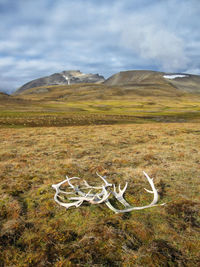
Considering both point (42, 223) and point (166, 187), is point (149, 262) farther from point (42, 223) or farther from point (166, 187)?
point (166, 187)

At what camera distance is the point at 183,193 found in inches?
334

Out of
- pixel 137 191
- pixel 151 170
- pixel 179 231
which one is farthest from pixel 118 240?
pixel 151 170

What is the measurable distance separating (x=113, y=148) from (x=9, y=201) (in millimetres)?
11826

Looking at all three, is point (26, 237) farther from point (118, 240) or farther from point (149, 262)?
point (149, 262)

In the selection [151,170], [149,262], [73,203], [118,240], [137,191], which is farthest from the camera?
[151,170]

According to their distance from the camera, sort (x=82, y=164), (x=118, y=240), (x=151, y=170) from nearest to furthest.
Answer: (x=118, y=240) < (x=151, y=170) < (x=82, y=164)

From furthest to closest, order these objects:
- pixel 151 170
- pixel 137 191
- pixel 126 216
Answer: pixel 151 170, pixel 137 191, pixel 126 216

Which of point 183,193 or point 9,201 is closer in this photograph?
point 9,201

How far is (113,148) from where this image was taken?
18.2 m

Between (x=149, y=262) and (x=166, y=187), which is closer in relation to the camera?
(x=149, y=262)

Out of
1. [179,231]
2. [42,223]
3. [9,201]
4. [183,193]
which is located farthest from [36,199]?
[183,193]

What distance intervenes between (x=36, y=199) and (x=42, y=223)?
1906mm

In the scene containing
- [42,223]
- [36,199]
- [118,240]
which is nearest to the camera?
[118,240]

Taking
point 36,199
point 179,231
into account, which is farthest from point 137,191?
point 36,199
